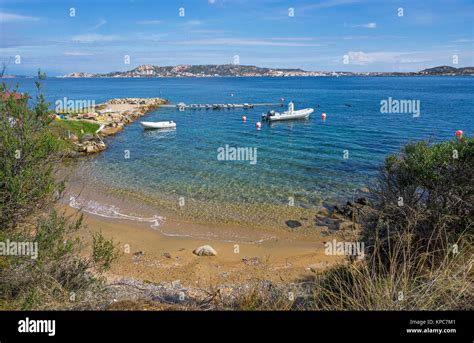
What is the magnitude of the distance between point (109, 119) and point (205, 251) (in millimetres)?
37456

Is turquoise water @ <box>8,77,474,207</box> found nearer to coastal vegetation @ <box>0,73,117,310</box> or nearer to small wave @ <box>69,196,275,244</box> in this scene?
coastal vegetation @ <box>0,73,117,310</box>

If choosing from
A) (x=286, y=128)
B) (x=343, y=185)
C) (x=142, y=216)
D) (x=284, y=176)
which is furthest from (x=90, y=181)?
(x=286, y=128)

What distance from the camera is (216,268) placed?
13.4m

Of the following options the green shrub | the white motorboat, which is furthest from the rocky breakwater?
the green shrub

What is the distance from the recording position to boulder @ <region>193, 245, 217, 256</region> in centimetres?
1437

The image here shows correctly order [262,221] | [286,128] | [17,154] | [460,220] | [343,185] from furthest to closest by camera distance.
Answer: [286,128], [343,185], [262,221], [460,220], [17,154]

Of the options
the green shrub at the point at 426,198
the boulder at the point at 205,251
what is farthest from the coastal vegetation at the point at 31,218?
the green shrub at the point at 426,198

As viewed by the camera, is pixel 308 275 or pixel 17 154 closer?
pixel 17 154

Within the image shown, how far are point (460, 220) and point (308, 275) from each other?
530cm

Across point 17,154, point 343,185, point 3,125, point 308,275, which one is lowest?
point 308,275

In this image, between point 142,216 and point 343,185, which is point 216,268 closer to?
point 142,216

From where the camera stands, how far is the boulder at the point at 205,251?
14.4 metres
